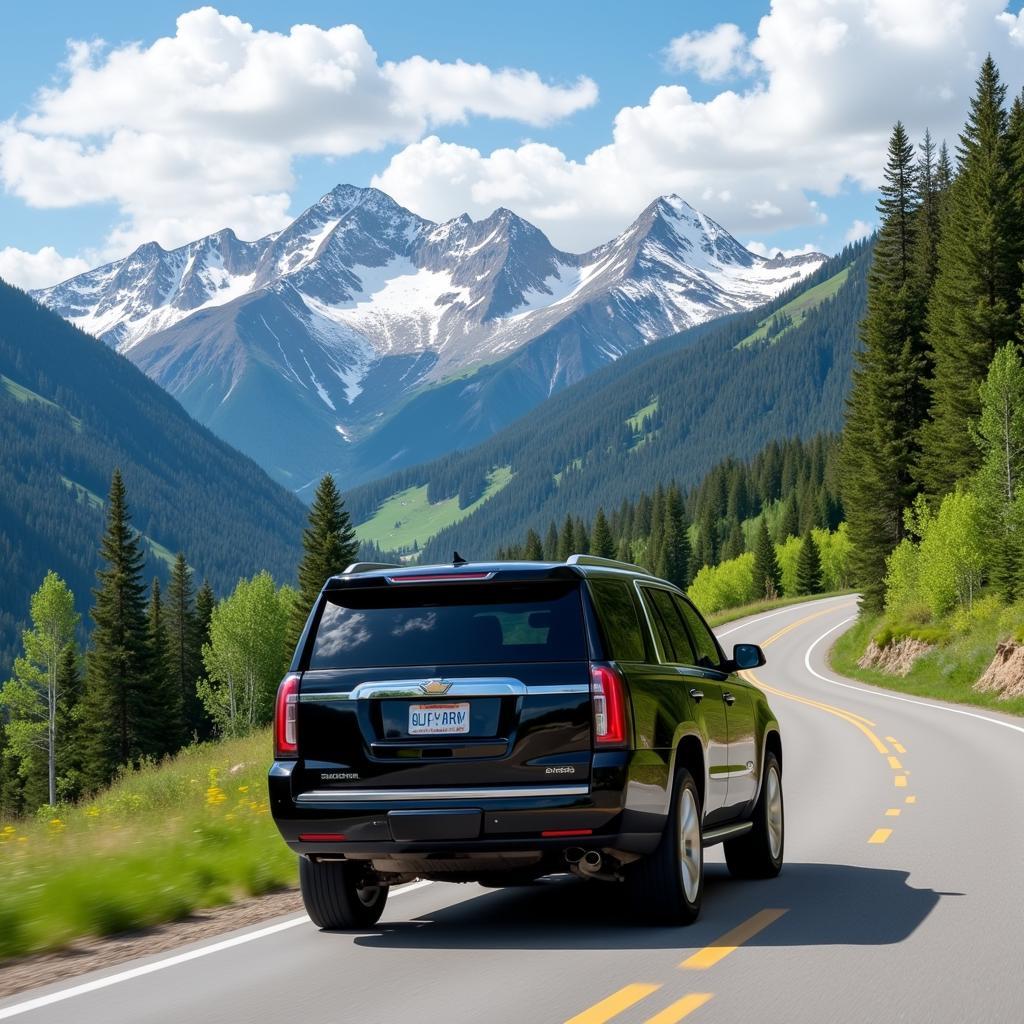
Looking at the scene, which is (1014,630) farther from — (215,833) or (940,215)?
(940,215)

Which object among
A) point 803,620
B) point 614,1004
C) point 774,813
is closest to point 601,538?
point 803,620

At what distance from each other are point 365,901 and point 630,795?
207 cm

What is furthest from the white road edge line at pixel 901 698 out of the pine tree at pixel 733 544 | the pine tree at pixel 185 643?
the pine tree at pixel 733 544

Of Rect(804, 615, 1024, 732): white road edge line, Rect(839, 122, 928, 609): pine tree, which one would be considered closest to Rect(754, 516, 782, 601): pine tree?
Rect(804, 615, 1024, 732): white road edge line

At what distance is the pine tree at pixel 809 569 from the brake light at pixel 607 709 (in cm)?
11549

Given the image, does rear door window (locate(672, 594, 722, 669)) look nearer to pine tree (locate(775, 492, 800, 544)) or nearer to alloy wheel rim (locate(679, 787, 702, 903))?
alloy wheel rim (locate(679, 787, 702, 903))

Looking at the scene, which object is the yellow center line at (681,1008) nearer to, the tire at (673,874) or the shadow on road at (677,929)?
the shadow on road at (677,929)

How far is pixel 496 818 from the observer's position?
7.51 m

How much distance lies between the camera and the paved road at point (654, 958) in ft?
20.8

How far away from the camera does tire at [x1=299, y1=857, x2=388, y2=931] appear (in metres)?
8.36

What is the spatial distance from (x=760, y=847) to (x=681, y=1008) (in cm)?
412

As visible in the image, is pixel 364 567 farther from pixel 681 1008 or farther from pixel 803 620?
pixel 803 620

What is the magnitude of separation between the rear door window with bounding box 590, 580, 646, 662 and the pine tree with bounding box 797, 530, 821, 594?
376ft

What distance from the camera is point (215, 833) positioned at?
12.0m
